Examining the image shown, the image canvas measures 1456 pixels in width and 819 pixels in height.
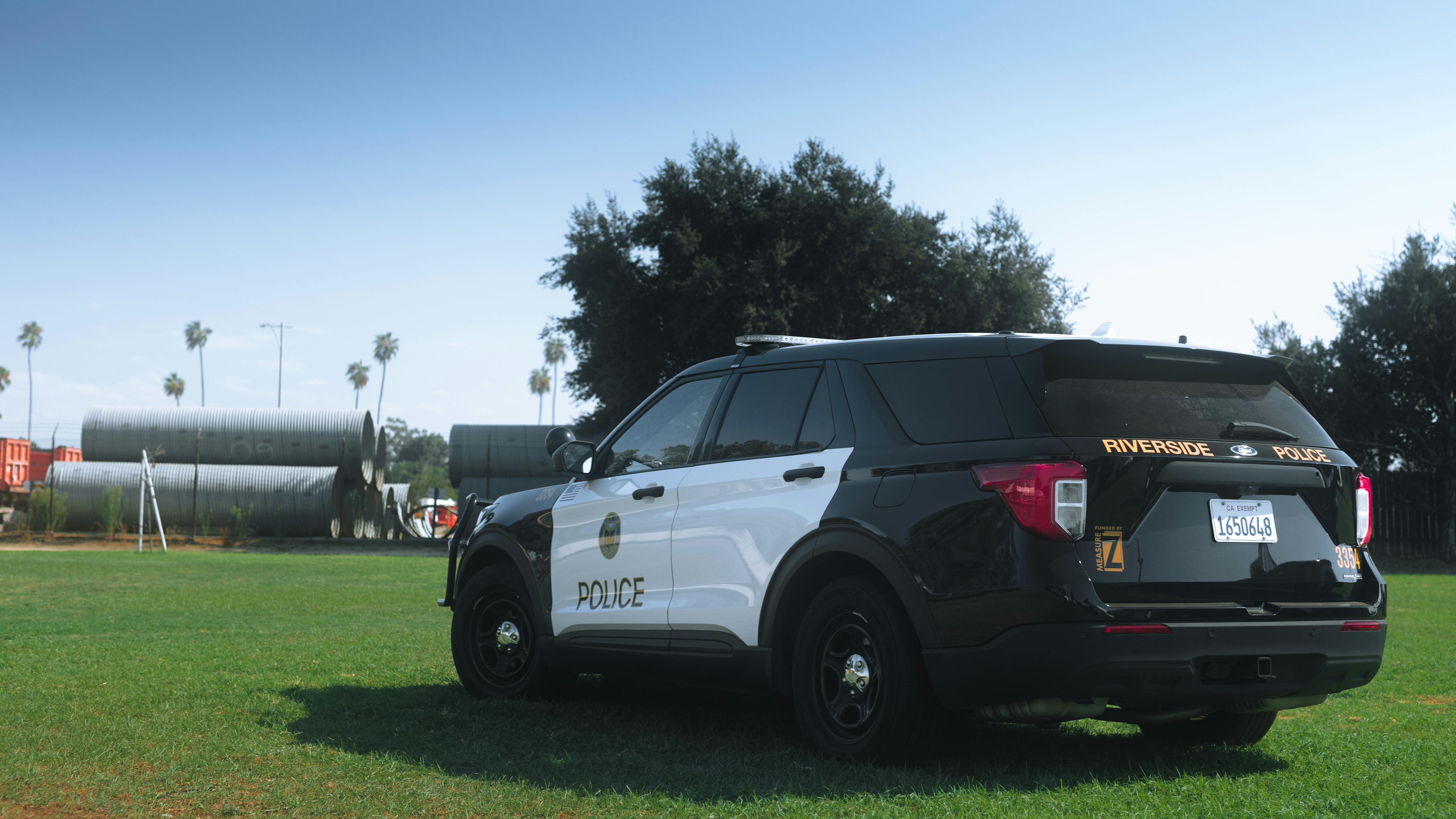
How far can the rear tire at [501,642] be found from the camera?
6980 millimetres

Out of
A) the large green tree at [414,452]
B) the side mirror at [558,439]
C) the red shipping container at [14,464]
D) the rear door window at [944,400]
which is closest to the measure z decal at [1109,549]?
the rear door window at [944,400]

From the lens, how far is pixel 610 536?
642cm

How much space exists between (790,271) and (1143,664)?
26.8 m

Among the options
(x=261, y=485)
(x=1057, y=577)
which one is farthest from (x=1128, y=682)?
(x=261, y=485)

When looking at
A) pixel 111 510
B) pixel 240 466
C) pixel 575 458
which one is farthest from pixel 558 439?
pixel 240 466

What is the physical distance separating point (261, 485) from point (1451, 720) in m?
37.0

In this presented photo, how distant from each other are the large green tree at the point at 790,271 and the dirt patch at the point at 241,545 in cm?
801

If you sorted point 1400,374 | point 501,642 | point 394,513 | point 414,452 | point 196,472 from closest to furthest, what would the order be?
point 501,642 < point 1400,374 < point 196,472 < point 394,513 < point 414,452

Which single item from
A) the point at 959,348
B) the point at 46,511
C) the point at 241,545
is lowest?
the point at 241,545

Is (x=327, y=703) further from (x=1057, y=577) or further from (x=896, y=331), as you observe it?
(x=896, y=331)

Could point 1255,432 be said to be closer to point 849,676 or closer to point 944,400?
point 944,400

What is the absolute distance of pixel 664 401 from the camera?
6.61 m

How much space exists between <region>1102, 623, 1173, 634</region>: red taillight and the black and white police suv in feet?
0.03

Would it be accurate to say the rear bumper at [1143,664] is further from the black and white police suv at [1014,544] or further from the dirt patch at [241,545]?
the dirt patch at [241,545]
